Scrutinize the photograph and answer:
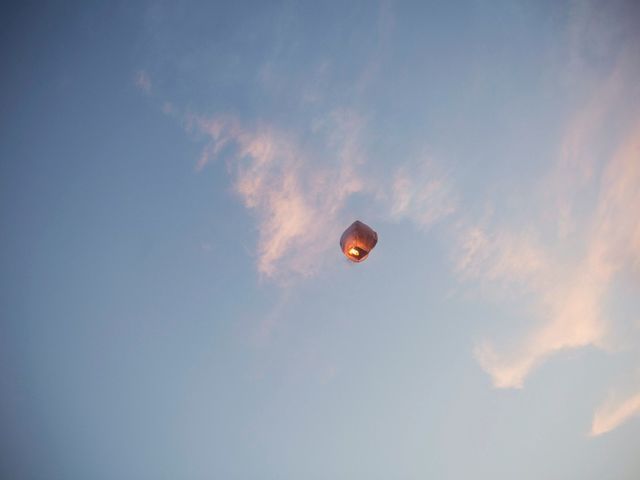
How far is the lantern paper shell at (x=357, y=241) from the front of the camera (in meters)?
6.08

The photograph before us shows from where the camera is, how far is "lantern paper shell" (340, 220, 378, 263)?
19.9ft

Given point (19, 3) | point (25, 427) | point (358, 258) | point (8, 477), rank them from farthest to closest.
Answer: point (8, 477)
point (25, 427)
point (19, 3)
point (358, 258)

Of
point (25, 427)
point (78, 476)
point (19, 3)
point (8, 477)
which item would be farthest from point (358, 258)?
point (8, 477)

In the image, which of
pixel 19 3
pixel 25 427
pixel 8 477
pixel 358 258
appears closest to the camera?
pixel 358 258

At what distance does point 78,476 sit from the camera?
17.5m

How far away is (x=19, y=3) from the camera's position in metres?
8.30

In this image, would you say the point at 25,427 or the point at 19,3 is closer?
the point at 19,3

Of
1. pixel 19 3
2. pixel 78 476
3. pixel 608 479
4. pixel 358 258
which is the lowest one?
pixel 608 479

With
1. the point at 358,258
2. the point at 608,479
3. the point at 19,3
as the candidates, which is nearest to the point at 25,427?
the point at 19,3

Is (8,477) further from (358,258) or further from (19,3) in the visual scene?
(358,258)

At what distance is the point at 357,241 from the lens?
6078 millimetres

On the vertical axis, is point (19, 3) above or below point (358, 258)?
above

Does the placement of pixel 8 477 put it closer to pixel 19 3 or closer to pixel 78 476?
pixel 78 476

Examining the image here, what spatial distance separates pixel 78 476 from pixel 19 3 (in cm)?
2278
